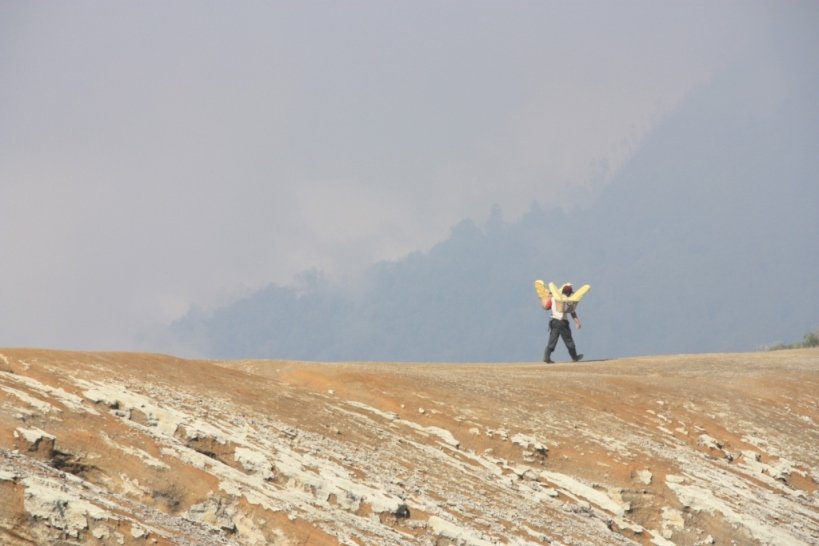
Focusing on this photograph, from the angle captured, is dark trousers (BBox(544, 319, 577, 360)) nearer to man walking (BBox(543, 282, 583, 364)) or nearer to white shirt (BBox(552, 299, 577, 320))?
man walking (BBox(543, 282, 583, 364))

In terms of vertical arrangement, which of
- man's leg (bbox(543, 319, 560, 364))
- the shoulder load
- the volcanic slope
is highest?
the shoulder load

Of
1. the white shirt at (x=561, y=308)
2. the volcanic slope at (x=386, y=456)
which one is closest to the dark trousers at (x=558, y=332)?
the white shirt at (x=561, y=308)

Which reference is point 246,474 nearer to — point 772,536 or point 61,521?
point 61,521

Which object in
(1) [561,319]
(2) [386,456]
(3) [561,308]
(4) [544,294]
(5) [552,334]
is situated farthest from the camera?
(4) [544,294]

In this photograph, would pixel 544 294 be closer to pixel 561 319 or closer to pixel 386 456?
pixel 561 319

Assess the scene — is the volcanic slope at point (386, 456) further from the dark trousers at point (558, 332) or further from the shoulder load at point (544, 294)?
the shoulder load at point (544, 294)

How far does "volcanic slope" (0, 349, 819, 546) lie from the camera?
57.6 feet

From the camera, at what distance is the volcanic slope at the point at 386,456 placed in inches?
691

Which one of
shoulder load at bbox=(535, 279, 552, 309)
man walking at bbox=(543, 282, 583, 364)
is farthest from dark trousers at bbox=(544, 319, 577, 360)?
shoulder load at bbox=(535, 279, 552, 309)

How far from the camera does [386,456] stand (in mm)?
23078

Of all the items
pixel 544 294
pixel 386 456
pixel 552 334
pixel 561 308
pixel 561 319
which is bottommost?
pixel 386 456

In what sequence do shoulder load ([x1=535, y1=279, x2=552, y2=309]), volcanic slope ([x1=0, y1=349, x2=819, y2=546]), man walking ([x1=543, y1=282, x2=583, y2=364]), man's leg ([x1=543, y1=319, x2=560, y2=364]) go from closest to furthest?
1. volcanic slope ([x1=0, y1=349, x2=819, y2=546])
2. man's leg ([x1=543, y1=319, x2=560, y2=364])
3. man walking ([x1=543, y1=282, x2=583, y2=364])
4. shoulder load ([x1=535, y1=279, x2=552, y2=309])

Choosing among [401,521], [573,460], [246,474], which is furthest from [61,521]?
[573,460]

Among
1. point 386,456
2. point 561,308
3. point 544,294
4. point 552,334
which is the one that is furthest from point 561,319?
point 386,456
